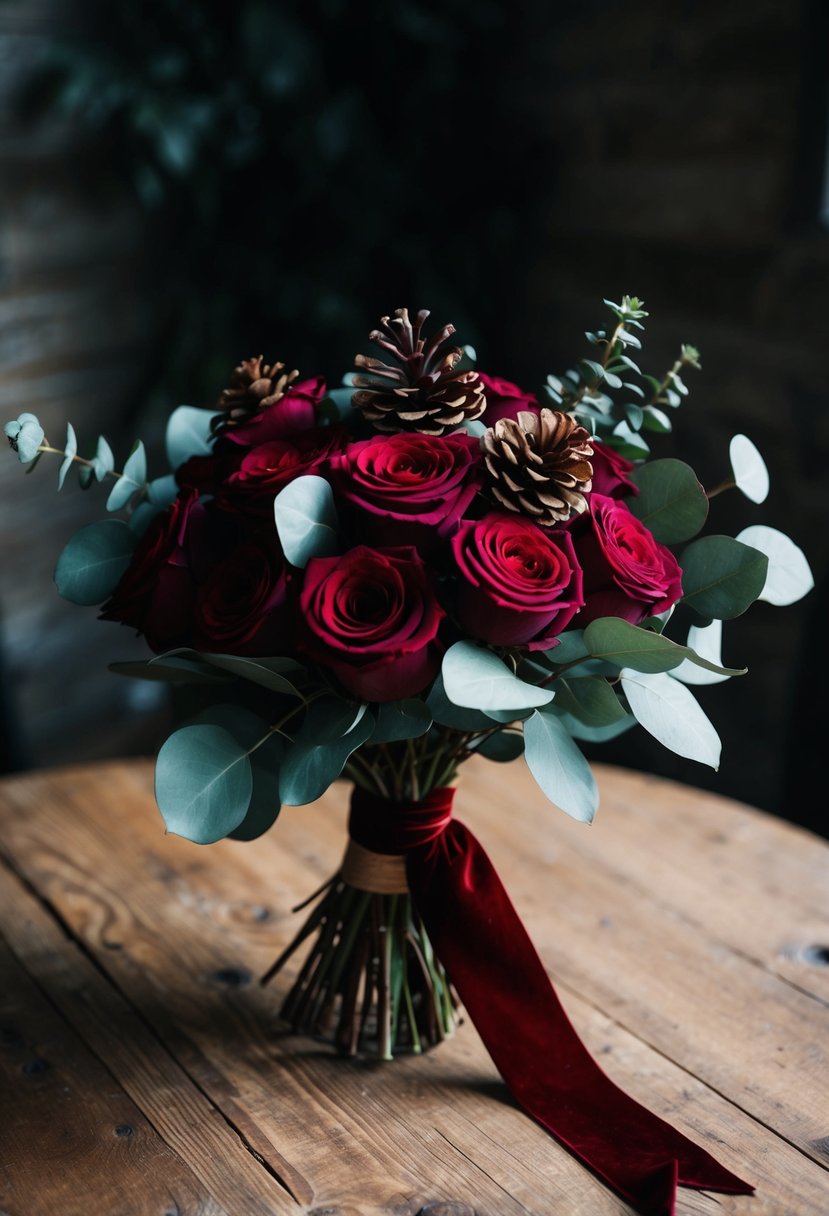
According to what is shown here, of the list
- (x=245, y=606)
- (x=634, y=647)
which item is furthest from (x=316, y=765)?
(x=634, y=647)

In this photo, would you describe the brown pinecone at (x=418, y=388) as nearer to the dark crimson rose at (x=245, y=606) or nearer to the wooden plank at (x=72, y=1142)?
the dark crimson rose at (x=245, y=606)

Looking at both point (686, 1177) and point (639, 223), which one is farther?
point (639, 223)

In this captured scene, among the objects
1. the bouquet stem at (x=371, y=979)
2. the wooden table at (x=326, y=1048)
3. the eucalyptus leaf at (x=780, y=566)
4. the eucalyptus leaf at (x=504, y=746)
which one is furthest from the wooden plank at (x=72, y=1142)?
the eucalyptus leaf at (x=780, y=566)

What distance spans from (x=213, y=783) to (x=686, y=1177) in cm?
43

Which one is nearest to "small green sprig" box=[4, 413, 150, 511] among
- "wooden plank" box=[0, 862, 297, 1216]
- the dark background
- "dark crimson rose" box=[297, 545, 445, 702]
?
"dark crimson rose" box=[297, 545, 445, 702]

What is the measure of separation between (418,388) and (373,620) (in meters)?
0.19

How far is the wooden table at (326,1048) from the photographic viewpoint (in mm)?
797

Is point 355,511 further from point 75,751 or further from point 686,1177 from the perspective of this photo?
point 75,751

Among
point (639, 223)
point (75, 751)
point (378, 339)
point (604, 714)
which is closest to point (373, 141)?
point (639, 223)

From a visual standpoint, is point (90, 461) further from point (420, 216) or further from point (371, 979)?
point (420, 216)

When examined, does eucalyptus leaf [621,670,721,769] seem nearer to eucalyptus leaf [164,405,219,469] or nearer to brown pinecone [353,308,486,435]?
brown pinecone [353,308,486,435]

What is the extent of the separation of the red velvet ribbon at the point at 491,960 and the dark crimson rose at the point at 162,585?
0.22 metres

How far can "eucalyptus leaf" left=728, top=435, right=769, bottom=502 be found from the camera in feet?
2.89

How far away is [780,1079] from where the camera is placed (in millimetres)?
904
